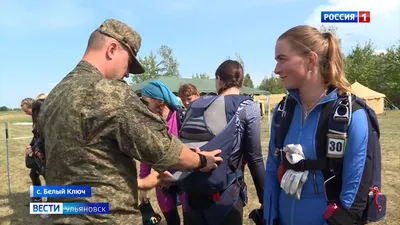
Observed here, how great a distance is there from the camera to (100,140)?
188 cm

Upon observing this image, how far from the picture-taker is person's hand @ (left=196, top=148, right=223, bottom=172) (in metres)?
2.48

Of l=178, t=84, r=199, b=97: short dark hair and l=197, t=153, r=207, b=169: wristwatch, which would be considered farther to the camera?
l=178, t=84, r=199, b=97: short dark hair

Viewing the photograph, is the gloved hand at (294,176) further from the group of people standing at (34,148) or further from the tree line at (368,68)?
the tree line at (368,68)

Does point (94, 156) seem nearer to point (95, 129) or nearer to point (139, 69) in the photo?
point (95, 129)

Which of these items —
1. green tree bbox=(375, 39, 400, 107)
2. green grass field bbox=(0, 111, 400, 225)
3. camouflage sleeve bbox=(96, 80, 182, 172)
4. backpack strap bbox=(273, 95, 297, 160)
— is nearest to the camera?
camouflage sleeve bbox=(96, 80, 182, 172)

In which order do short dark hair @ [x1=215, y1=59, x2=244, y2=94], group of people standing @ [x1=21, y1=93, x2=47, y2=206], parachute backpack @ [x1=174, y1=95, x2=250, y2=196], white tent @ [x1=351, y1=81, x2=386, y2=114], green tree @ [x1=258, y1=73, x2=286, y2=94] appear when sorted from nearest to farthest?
parachute backpack @ [x1=174, y1=95, x2=250, y2=196] → short dark hair @ [x1=215, y1=59, x2=244, y2=94] → group of people standing @ [x1=21, y1=93, x2=47, y2=206] → white tent @ [x1=351, y1=81, x2=386, y2=114] → green tree @ [x1=258, y1=73, x2=286, y2=94]

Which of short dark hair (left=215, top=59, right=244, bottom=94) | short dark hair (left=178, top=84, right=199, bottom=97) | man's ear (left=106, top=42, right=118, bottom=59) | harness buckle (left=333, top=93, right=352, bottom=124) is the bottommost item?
harness buckle (left=333, top=93, right=352, bottom=124)

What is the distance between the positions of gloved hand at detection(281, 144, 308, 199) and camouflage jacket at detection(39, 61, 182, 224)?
26.0 inches

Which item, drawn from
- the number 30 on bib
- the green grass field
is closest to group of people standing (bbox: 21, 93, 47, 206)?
the green grass field

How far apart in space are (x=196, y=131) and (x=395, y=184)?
5.83 meters

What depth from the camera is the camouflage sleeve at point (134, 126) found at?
6.07ft

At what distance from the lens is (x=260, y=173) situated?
9.86 feet

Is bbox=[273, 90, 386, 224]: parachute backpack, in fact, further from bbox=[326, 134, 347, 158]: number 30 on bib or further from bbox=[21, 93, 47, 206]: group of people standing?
bbox=[21, 93, 47, 206]: group of people standing

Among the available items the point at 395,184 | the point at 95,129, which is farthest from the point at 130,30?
the point at 395,184
